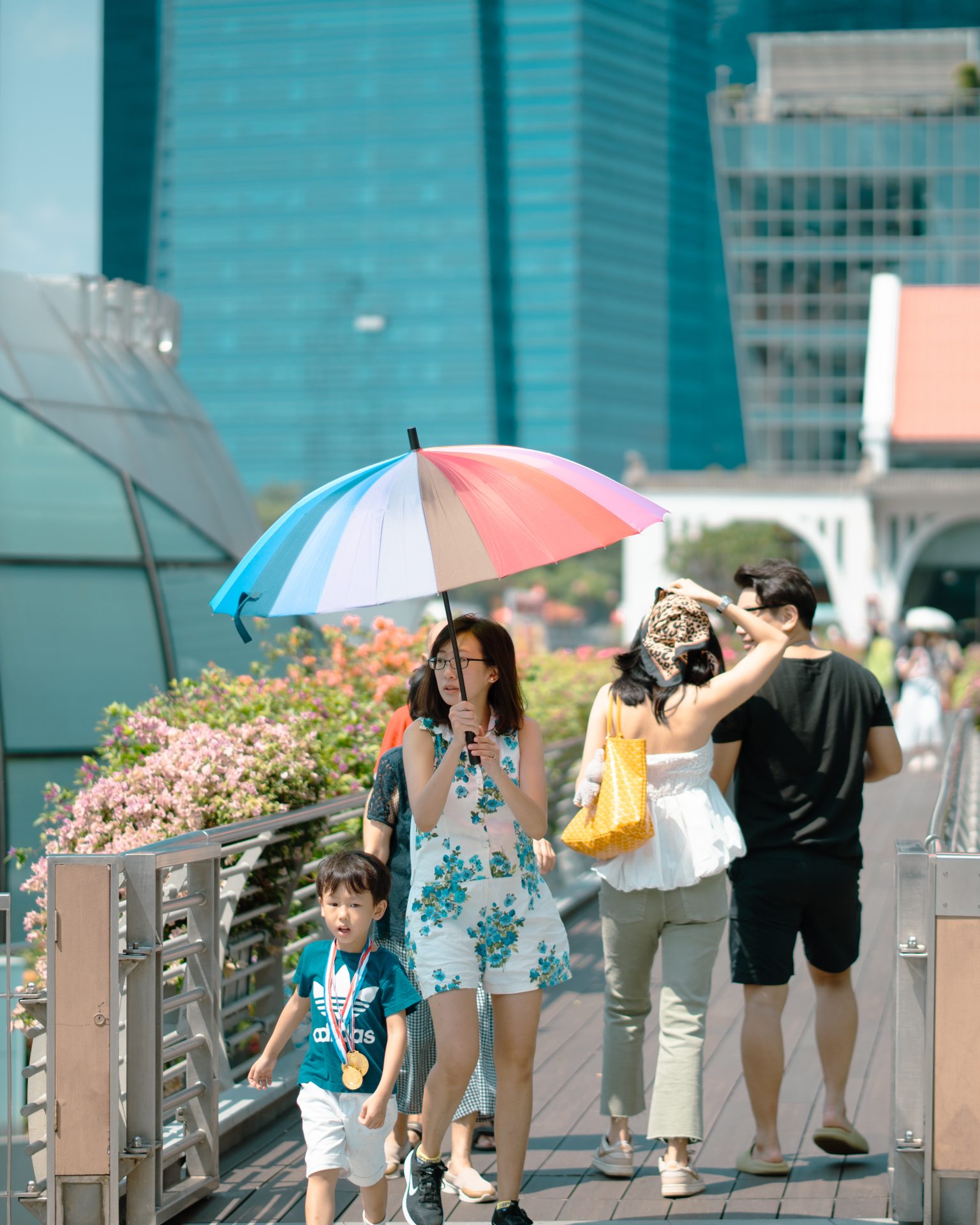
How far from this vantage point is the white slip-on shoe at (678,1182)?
4.27 metres

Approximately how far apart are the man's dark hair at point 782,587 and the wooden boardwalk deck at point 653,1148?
5.65 feet

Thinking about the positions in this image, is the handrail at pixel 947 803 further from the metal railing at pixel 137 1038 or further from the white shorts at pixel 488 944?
the metal railing at pixel 137 1038

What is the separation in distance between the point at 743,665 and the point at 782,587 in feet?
1.38

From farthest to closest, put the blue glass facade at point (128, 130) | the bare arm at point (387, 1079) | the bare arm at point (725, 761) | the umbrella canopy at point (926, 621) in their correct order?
the blue glass facade at point (128, 130) < the umbrella canopy at point (926, 621) < the bare arm at point (725, 761) < the bare arm at point (387, 1079)

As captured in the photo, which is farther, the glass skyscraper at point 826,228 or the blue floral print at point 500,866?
the glass skyscraper at point 826,228

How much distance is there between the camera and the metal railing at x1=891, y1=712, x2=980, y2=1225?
12.2 ft

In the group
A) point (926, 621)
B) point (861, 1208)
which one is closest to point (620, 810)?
point (861, 1208)

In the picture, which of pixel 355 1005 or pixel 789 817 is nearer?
pixel 355 1005

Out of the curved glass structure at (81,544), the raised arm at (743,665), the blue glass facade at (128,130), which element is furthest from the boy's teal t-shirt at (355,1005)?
the blue glass facade at (128,130)

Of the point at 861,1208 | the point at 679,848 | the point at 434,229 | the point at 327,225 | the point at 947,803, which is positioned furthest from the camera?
the point at 327,225

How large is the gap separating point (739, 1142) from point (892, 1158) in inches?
42.9

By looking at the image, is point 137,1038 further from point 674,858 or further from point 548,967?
point 674,858

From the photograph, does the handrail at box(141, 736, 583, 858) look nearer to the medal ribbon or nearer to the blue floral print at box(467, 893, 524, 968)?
the medal ribbon

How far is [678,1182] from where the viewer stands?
14.0 ft
